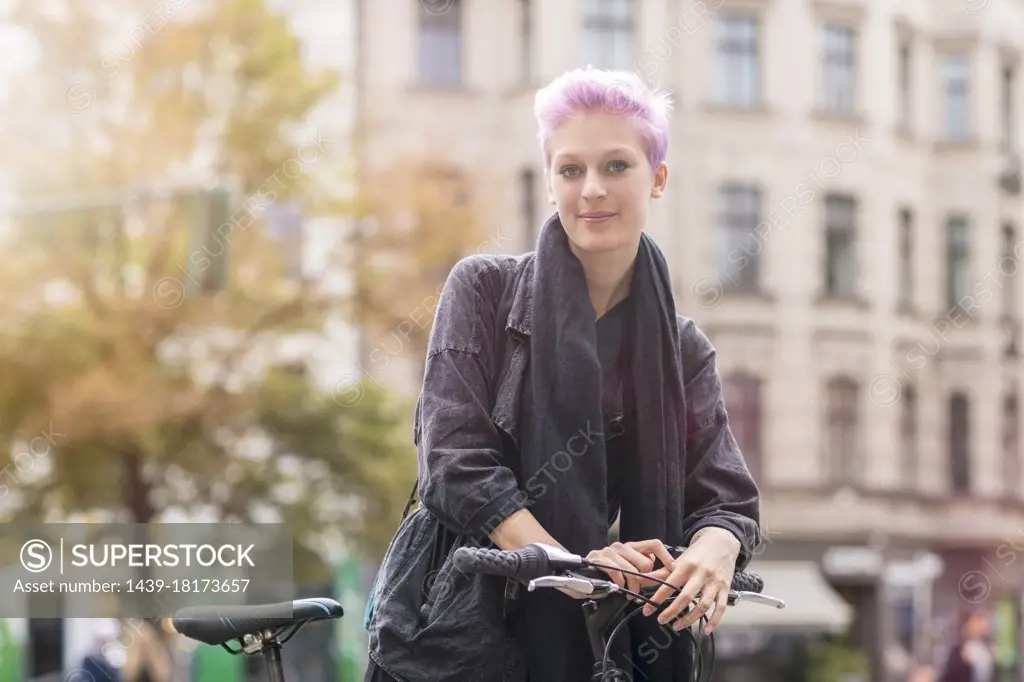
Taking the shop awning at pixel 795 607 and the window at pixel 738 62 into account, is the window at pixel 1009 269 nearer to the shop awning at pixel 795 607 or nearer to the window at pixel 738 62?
the window at pixel 738 62

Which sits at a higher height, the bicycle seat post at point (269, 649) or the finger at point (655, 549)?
the finger at point (655, 549)

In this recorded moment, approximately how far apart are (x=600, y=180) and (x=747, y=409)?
28287 millimetres

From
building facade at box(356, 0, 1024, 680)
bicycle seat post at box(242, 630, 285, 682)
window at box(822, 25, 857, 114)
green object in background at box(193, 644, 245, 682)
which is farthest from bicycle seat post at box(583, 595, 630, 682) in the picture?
window at box(822, 25, 857, 114)

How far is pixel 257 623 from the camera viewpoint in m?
3.13

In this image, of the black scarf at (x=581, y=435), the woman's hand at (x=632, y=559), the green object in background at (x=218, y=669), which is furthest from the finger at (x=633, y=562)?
the green object in background at (x=218, y=669)

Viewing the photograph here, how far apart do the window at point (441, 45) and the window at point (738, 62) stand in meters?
4.53

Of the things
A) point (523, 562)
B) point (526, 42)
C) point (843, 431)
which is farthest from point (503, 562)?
point (843, 431)

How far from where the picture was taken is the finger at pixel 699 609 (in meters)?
2.85

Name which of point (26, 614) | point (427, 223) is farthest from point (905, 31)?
point (26, 614)

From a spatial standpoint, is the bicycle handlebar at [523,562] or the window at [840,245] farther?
the window at [840,245]

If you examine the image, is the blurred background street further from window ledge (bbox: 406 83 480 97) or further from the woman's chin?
the woman's chin

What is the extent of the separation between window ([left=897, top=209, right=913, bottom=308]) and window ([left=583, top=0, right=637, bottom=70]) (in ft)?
20.8

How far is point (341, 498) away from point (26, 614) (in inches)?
655

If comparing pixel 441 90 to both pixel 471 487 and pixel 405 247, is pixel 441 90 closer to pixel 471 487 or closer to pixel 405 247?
pixel 405 247
